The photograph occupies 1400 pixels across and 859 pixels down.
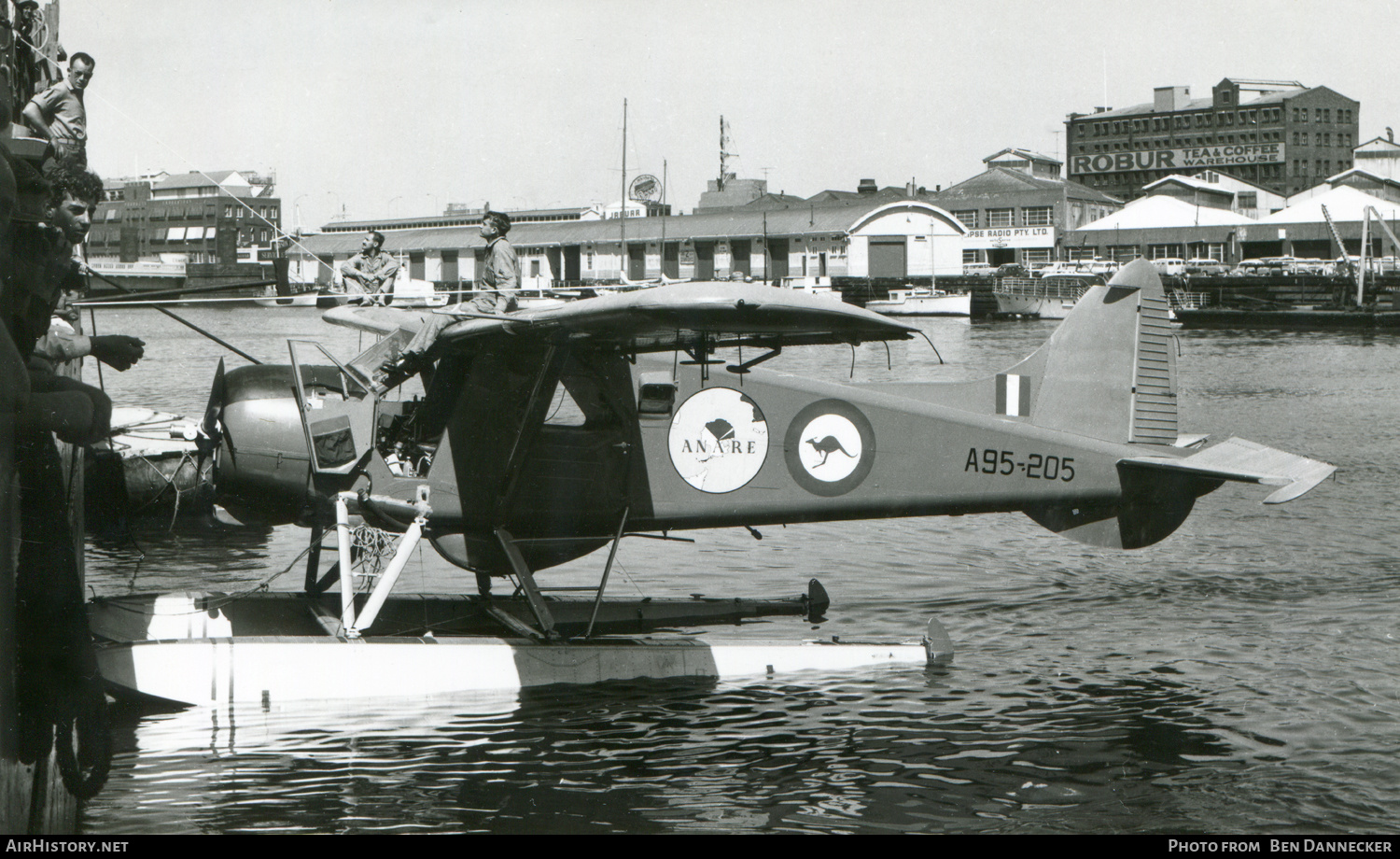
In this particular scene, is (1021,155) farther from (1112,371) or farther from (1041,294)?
(1112,371)

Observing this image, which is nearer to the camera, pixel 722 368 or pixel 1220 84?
pixel 722 368

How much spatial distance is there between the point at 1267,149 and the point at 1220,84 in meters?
6.67

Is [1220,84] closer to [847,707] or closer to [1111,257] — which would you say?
[1111,257]

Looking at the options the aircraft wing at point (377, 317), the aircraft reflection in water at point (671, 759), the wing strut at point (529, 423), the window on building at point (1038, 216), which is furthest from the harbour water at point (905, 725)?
the window on building at point (1038, 216)

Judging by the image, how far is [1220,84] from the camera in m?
106

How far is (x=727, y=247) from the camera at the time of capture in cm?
7225

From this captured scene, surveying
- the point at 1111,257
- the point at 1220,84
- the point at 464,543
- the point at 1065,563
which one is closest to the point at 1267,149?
the point at 1220,84

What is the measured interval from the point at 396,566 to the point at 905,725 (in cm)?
321

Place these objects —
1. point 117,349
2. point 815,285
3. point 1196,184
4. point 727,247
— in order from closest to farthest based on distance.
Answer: point 117,349 < point 815,285 < point 727,247 < point 1196,184

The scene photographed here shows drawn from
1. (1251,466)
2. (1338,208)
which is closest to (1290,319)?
(1338,208)

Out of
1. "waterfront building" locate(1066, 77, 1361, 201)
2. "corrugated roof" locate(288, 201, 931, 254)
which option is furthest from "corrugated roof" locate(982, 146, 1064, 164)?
"corrugated roof" locate(288, 201, 931, 254)

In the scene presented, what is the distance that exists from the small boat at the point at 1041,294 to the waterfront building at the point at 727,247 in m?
6.74

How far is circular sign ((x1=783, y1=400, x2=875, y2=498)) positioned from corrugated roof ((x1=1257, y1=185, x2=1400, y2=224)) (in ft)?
198

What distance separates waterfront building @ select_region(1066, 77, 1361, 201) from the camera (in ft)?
342
